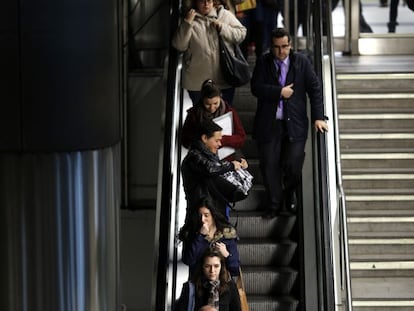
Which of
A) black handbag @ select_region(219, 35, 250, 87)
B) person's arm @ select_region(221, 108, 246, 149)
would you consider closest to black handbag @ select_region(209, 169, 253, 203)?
person's arm @ select_region(221, 108, 246, 149)

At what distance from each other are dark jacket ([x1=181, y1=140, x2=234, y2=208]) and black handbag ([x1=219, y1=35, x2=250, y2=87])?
4.67 ft

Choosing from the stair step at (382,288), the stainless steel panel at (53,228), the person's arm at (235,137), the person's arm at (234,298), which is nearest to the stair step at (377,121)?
the stair step at (382,288)

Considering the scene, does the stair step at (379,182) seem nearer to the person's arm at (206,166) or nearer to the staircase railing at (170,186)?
the staircase railing at (170,186)

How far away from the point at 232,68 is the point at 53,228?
4029mm

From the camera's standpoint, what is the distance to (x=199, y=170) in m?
8.60

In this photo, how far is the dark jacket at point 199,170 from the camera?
8.57 m

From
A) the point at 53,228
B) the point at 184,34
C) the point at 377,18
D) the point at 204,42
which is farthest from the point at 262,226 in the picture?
the point at 377,18

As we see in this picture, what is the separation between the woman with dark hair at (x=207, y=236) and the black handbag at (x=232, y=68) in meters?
1.92

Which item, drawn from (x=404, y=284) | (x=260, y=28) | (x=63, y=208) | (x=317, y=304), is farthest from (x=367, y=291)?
(x=63, y=208)

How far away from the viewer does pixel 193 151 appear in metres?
8.63

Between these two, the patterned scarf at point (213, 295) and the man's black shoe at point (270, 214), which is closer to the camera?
the patterned scarf at point (213, 295)

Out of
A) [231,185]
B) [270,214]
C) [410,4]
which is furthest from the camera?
[410,4]

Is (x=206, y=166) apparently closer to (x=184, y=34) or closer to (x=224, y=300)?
(x=224, y=300)

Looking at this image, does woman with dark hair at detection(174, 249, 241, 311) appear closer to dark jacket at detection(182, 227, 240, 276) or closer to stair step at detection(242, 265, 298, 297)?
dark jacket at detection(182, 227, 240, 276)
